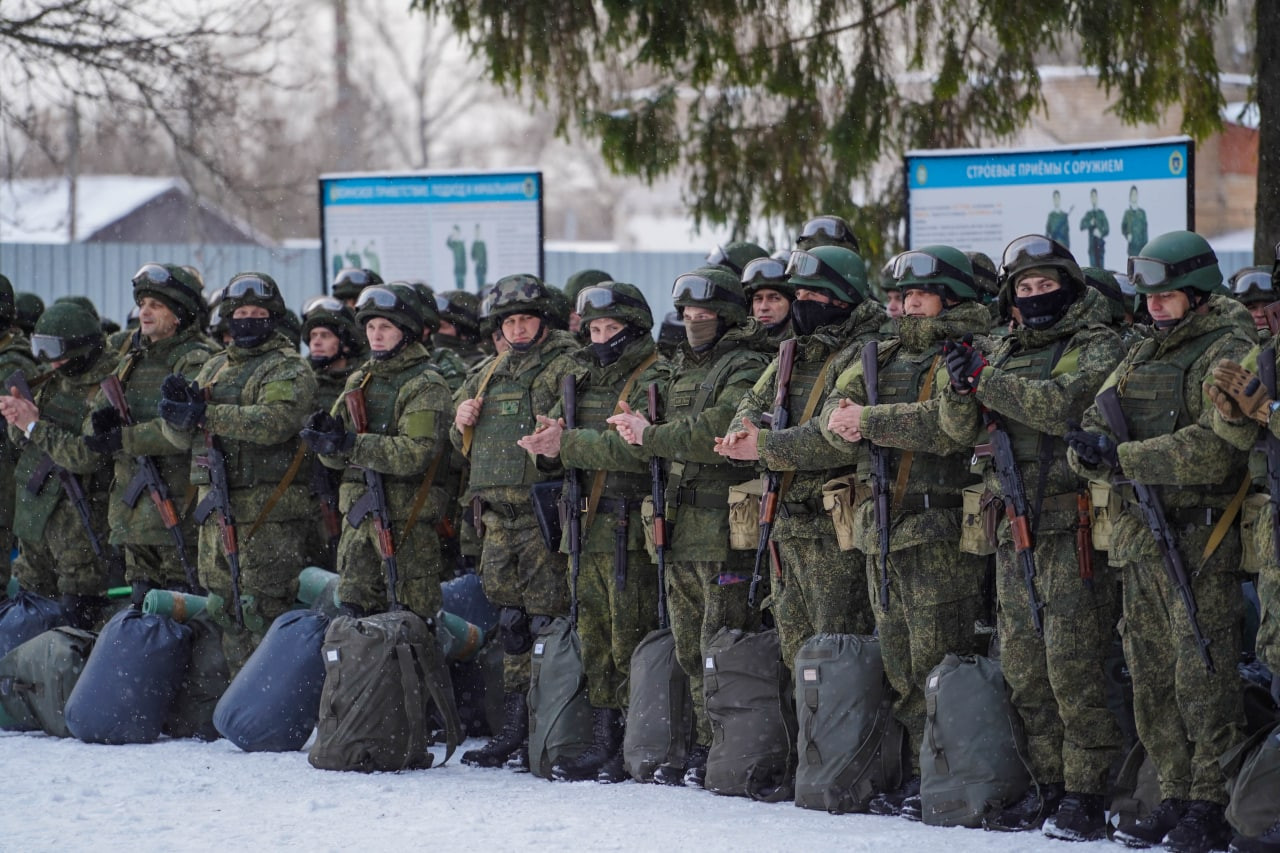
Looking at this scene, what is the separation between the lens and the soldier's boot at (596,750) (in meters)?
7.29

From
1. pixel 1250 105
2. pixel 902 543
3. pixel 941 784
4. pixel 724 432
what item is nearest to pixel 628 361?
pixel 724 432

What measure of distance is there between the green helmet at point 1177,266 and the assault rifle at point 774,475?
59.7 inches

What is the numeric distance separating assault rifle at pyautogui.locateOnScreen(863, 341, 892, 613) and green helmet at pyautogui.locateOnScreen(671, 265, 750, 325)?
3.14 feet

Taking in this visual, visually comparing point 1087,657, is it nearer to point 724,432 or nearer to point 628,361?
point 724,432

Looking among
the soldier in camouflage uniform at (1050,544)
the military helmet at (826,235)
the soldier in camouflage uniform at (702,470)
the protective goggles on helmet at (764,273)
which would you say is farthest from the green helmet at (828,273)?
the military helmet at (826,235)

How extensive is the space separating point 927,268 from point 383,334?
9.63 ft

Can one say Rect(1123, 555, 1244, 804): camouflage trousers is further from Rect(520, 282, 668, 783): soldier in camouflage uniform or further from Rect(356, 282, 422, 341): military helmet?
Rect(356, 282, 422, 341): military helmet

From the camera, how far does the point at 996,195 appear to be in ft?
30.6

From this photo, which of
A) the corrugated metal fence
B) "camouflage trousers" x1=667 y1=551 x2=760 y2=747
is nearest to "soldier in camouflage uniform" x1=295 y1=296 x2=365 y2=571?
"camouflage trousers" x1=667 y1=551 x2=760 y2=747

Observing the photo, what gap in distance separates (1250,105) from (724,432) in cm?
685

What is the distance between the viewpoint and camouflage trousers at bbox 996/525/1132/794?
5.88 m

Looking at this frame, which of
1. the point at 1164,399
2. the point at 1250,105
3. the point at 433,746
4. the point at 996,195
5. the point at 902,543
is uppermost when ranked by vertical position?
the point at 1250,105

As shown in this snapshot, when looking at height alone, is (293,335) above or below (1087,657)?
above

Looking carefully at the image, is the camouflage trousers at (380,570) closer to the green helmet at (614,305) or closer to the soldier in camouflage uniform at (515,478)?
the soldier in camouflage uniform at (515,478)
